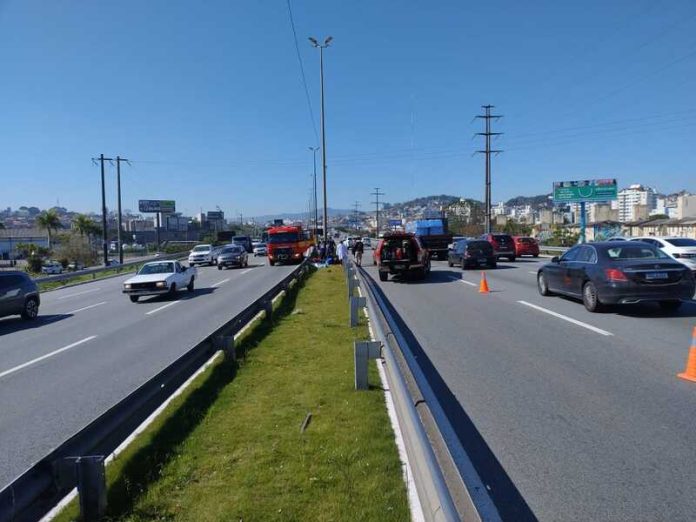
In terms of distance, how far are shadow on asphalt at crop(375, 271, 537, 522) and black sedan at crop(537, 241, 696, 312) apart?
6.15m

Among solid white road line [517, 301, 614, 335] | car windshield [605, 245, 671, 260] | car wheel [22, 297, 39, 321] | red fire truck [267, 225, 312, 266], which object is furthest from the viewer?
red fire truck [267, 225, 312, 266]

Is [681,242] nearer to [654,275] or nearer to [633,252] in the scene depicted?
[633,252]

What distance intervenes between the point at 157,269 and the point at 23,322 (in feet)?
20.3

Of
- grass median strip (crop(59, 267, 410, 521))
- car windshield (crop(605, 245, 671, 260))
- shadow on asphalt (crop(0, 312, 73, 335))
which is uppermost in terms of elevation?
car windshield (crop(605, 245, 671, 260))

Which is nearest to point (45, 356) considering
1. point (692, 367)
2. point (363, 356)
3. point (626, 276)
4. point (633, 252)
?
point (363, 356)

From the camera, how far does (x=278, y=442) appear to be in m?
5.45

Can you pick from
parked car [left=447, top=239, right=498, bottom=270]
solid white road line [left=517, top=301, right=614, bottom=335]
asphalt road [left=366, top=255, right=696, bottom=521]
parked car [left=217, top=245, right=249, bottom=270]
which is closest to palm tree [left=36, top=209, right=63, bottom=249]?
parked car [left=217, top=245, right=249, bottom=270]

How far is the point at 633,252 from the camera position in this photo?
12.6 m

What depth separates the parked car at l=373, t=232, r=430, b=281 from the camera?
23484 millimetres

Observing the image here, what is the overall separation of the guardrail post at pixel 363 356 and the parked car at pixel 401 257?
54.1ft

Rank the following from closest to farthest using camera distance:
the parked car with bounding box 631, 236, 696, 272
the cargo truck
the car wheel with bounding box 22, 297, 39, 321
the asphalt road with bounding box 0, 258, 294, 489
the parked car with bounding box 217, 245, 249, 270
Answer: the asphalt road with bounding box 0, 258, 294, 489
the car wheel with bounding box 22, 297, 39, 321
the parked car with bounding box 631, 236, 696, 272
the cargo truck
the parked car with bounding box 217, 245, 249, 270

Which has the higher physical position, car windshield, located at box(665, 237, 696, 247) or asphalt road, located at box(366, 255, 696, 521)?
car windshield, located at box(665, 237, 696, 247)

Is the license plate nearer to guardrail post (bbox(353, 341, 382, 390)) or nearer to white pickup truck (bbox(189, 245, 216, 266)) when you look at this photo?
guardrail post (bbox(353, 341, 382, 390))

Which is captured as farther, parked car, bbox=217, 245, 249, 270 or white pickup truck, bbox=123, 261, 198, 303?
parked car, bbox=217, 245, 249, 270
